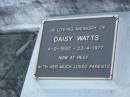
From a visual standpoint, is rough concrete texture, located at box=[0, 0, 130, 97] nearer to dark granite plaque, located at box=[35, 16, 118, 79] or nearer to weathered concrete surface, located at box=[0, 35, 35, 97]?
weathered concrete surface, located at box=[0, 35, 35, 97]

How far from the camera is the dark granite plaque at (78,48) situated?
11.8ft

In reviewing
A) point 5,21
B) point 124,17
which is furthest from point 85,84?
point 5,21

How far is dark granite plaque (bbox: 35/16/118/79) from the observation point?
3.61 meters

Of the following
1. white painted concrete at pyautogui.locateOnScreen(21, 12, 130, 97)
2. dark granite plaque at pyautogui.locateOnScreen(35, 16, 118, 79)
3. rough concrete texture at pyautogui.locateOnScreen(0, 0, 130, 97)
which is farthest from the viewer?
rough concrete texture at pyautogui.locateOnScreen(0, 0, 130, 97)

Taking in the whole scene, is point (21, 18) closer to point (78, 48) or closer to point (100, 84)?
point (78, 48)

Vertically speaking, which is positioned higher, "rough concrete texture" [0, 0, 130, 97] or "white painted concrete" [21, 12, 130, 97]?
"rough concrete texture" [0, 0, 130, 97]

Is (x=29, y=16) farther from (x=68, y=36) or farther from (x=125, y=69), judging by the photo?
(x=125, y=69)

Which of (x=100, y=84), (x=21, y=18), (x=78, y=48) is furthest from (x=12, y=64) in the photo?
(x=100, y=84)

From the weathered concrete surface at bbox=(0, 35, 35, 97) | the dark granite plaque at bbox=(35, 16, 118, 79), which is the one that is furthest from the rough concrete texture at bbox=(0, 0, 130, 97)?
the dark granite plaque at bbox=(35, 16, 118, 79)

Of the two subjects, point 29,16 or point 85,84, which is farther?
point 29,16

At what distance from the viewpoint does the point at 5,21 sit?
4.67 metres

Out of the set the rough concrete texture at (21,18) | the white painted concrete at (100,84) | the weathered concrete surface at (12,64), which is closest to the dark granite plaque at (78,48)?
the white painted concrete at (100,84)

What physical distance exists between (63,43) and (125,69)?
2.68 ft

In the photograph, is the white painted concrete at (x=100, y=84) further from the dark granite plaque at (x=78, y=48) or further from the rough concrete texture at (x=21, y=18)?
the rough concrete texture at (x=21, y=18)
